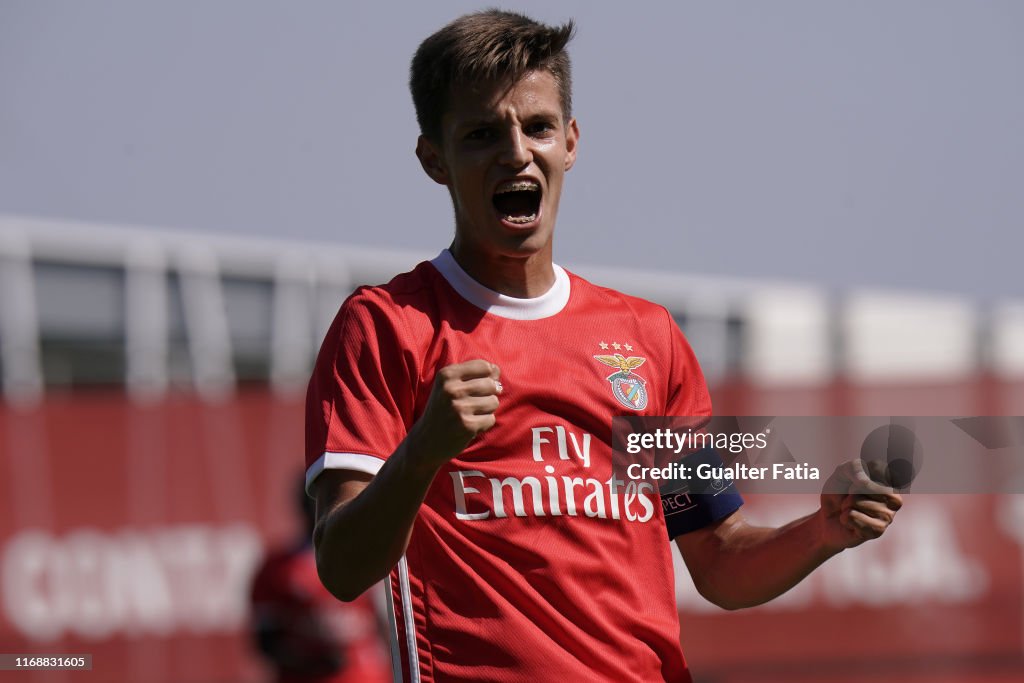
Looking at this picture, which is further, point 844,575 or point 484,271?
point 844,575

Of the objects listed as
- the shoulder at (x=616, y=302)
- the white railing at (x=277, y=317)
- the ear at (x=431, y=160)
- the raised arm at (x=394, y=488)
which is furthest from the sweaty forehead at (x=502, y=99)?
the white railing at (x=277, y=317)

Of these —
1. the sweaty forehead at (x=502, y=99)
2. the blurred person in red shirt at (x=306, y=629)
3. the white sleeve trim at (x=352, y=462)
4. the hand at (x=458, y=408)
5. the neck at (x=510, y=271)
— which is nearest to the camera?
the hand at (x=458, y=408)

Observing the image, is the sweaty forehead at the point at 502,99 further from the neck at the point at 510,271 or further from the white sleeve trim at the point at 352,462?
the white sleeve trim at the point at 352,462

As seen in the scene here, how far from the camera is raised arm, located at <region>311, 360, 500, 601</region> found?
246cm

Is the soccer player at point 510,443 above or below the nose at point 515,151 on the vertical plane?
Result: below

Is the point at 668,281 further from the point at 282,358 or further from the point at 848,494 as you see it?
the point at 848,494

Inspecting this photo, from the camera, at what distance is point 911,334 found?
2439 cm

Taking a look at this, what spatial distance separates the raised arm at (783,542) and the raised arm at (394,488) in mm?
869

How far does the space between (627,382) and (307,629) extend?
5403 mm

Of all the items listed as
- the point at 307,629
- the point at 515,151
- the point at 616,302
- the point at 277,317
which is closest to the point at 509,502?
the point at 616,302

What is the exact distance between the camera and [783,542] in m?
3.10

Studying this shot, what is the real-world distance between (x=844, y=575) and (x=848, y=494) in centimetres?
1026

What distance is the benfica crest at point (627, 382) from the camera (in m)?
3.00

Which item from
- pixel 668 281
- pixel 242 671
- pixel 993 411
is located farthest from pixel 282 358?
pixel 993 411
